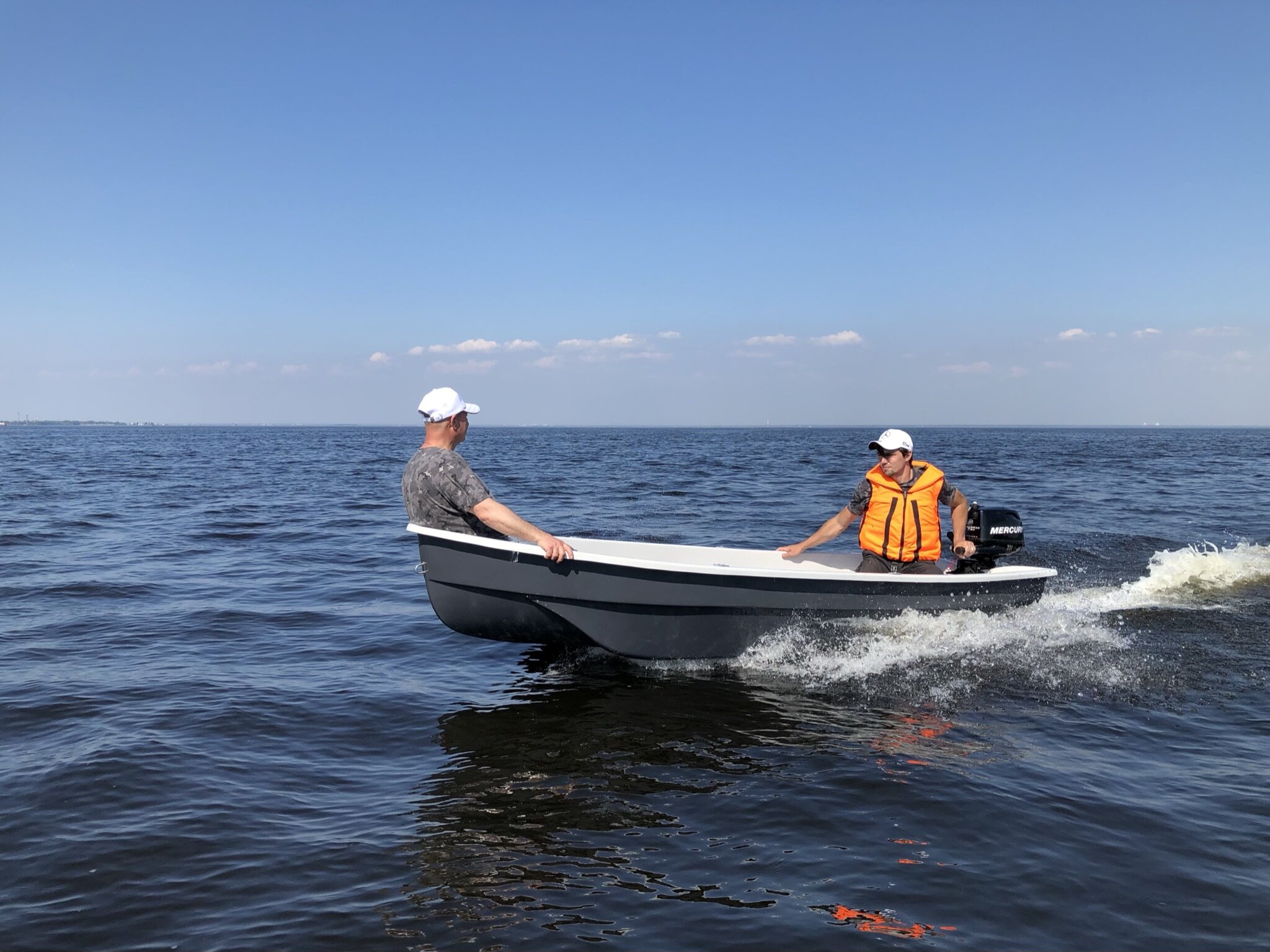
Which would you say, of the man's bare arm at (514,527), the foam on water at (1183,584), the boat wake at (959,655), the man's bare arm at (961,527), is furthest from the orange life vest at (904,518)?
the man's bare arm at (514,527)

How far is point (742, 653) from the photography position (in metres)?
7.59

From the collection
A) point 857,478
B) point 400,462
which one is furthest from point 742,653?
point 400,462

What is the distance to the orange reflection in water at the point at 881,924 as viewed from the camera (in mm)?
3727

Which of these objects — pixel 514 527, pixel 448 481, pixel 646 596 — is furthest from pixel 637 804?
pixel 448 481

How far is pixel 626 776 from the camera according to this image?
5.43 meters

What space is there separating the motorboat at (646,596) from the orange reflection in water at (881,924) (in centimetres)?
332

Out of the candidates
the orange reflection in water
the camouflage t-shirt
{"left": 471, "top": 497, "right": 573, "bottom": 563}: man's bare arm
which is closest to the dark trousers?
{"left": 471, "top": 497, "right": 573, "bottom": 563}: man's bare arm

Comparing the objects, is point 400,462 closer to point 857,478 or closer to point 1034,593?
point 857,478

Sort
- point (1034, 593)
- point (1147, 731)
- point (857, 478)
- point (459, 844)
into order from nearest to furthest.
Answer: point (459, 844) < point (1147, 731) < point (1034, 593) < point (857, 478)

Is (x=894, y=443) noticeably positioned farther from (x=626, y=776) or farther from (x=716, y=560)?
(x=626, y=776)

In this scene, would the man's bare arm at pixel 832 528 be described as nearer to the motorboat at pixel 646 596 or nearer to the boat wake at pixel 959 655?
the motorboat at pixel 646 596

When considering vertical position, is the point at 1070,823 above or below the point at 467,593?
below

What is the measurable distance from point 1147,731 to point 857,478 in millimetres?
26920

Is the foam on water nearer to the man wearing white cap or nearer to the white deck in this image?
the white deck
